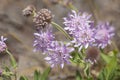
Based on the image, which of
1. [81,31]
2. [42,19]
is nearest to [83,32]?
[81,31]

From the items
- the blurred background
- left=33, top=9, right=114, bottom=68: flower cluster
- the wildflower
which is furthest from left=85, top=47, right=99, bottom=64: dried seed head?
the blurred background

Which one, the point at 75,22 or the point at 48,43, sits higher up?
the point at 75,22

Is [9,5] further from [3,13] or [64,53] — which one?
[64,53]

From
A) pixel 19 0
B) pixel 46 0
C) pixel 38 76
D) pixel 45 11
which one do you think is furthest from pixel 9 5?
pixel 45 11

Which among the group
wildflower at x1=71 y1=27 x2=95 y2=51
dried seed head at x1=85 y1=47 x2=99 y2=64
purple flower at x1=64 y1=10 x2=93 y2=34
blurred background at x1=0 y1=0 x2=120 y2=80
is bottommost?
dried seed head at x1=85 y1=47 x2=99 y2=64

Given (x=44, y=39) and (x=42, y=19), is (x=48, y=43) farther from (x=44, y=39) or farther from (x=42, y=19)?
(x=42, y=19)

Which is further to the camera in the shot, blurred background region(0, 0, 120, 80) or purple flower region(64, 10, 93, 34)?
blurred background region(0, 0, 120, 80)

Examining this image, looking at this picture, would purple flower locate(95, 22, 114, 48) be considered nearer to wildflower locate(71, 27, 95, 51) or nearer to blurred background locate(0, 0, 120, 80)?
wildflower locate(71, 27, 95, 51)

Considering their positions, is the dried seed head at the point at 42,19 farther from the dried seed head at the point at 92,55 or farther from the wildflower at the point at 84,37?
the dried seed head at the point at 92,55
